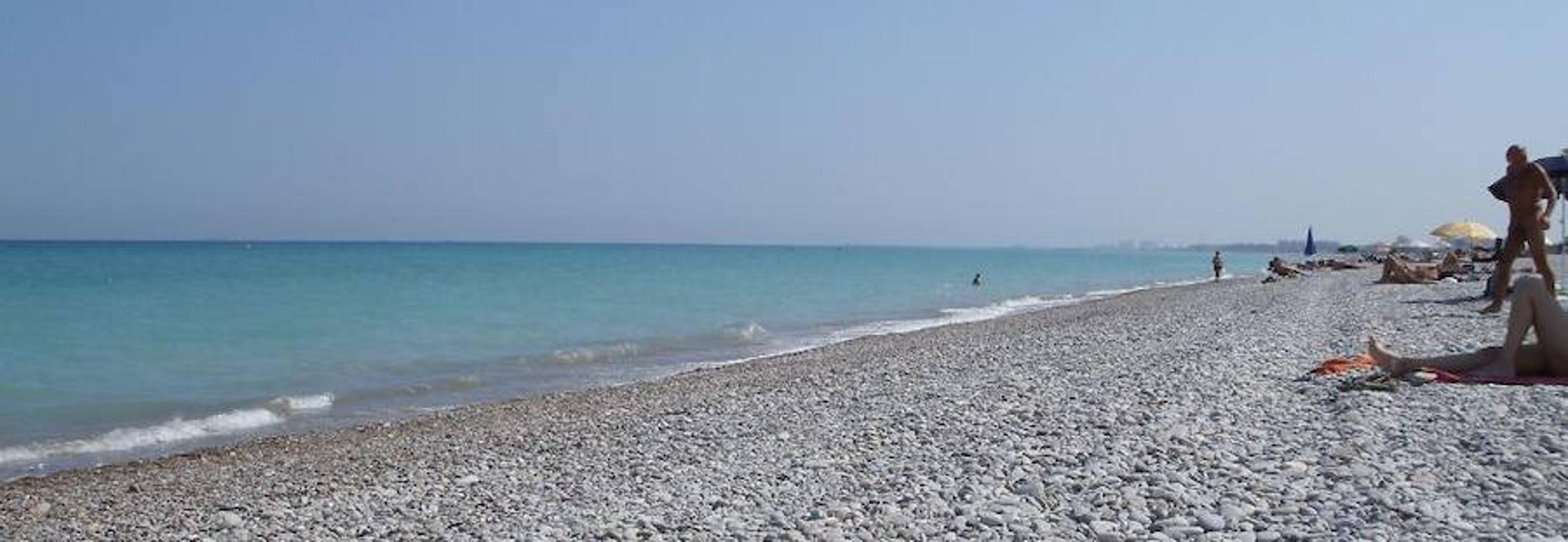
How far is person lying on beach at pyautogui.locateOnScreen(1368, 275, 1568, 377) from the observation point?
28.1ft

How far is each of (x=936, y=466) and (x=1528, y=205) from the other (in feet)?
30.3

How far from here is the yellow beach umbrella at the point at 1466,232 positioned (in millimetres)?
35844

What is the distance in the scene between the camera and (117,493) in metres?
9.55

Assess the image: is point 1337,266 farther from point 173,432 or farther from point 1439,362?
point 173,432

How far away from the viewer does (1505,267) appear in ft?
46.5

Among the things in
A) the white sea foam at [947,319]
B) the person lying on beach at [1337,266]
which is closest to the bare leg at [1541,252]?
the white sea foam at [947,319]

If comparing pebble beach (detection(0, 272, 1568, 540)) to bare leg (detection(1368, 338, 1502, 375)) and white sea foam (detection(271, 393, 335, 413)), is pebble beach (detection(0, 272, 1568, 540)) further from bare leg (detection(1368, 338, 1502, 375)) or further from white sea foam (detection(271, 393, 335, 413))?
white sea foam (detection(271, 393, 335, 413))

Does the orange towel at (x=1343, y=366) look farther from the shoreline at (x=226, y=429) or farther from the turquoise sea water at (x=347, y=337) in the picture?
the turquoise sea water at (x=347, y=337)

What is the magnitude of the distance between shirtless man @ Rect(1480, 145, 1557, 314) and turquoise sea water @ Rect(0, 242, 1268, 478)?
11151 mm

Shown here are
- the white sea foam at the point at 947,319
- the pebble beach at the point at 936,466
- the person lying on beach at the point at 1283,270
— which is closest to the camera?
the pebble beach at the point at 936,466

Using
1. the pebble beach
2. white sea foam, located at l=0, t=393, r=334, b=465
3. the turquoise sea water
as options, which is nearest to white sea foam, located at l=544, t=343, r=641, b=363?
the turquoise sea water

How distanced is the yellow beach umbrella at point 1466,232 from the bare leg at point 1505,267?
873 inches

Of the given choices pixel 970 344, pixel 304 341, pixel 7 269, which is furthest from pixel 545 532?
pixel 7 269

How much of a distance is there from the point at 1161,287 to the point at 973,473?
1682 inches
